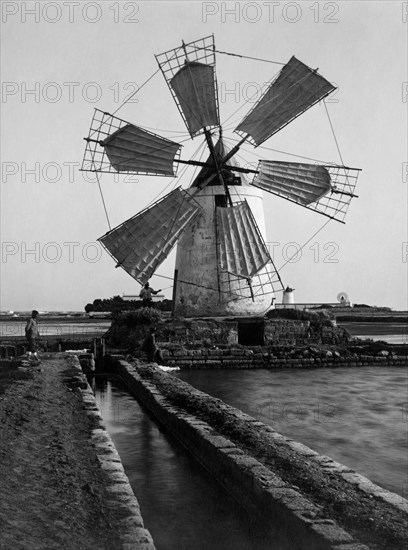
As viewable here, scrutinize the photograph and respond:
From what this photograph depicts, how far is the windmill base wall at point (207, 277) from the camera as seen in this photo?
24.5m

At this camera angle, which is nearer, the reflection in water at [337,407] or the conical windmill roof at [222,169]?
the reflection in water at [337,407]

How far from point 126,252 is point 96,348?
473 centimetres

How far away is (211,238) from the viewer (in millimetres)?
24562

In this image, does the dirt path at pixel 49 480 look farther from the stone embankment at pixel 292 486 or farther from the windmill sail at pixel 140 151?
the windmill sail at pixel 140 151

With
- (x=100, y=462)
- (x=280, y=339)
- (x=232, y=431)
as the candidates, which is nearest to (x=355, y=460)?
(x=232, y=431)

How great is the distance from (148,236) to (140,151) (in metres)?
3.04

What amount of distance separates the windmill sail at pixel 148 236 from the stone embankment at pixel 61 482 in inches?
536

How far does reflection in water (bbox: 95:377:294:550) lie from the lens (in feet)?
17.2

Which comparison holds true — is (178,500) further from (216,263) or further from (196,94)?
(196,94)

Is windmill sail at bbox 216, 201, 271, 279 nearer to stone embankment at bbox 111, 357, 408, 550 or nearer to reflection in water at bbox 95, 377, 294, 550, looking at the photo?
reflection in water at bbox 95, 377, 294, 550

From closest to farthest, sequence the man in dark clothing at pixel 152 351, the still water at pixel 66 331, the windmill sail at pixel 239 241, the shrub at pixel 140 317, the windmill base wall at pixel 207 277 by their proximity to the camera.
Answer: the man in dark clothing at pixel 152 351
the shrub at pixel 140 317
the windmill sail at pixel 239 241
the windmill base wall at pixel 207 277
the still water at pixel 66 331

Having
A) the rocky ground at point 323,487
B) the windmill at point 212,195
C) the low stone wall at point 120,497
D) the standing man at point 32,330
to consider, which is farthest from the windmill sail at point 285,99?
the low stone wall at point 120,497

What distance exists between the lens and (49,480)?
562 cm

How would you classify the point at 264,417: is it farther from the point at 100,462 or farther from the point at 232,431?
the point at 100,462
